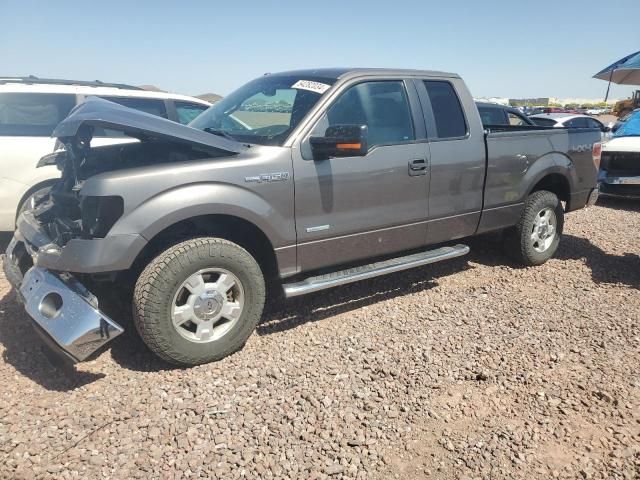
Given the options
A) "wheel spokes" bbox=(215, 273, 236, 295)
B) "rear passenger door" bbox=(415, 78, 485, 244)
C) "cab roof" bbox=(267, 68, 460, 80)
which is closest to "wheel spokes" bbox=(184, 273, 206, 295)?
"wheel spokes" bbox=(215, 273, 236, 295)

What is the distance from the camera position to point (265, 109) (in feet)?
13.1

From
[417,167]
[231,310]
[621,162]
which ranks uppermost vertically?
[417,167]

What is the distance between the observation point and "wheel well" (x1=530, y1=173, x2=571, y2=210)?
5.20m

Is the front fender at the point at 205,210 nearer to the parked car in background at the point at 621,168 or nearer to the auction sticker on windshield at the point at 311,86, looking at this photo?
the auction sticker on windshield at the point at 311,86

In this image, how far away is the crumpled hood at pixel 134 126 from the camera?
2934mm

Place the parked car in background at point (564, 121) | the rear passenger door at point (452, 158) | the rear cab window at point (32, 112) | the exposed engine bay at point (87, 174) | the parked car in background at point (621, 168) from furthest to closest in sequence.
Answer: the parked car in background at point (564, 121)
the parked car in background at point (621, 168)
the rear cab window at point (32, 112)
the rear passenger door at point (452, 158)
the exposed engine bay at point (87, 174)

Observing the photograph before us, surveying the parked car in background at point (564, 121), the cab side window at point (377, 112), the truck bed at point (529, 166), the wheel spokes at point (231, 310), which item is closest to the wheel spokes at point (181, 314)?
the wheel spokes at point (231, 310)

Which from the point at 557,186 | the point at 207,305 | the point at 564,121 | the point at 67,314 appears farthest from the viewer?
the point at 564,121

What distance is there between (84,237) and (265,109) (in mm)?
1787

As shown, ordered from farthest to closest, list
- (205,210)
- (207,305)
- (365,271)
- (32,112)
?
(32,112), (365,271), (207,305), (205,210)

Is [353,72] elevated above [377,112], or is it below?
above

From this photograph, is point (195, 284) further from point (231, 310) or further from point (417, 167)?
point (417, 167)

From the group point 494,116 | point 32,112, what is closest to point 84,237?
point 32,112

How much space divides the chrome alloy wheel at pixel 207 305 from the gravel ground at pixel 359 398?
9.7 inches
